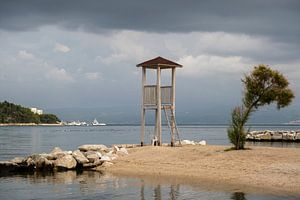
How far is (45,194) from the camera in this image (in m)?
22.8

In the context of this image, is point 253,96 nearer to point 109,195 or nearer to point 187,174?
point 187,174

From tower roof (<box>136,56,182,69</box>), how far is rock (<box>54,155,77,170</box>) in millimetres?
9150

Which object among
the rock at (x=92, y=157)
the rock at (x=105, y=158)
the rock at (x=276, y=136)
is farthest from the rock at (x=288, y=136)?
the rock at (x=92, y=157)

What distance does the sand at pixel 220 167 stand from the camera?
23.2 meters

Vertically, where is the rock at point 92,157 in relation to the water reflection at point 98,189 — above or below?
above

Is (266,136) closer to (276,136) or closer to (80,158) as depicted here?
(276,136)

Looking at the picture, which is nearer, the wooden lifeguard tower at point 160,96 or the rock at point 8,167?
the rock at point 8,167

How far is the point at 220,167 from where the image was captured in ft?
89.4

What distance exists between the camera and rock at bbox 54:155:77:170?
31.6 meters

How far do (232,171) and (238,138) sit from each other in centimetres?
628

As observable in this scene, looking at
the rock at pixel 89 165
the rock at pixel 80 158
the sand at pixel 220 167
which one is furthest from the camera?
the rock at pixel 80 158

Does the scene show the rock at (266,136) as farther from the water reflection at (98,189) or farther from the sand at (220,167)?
the water reflection at (98,189)

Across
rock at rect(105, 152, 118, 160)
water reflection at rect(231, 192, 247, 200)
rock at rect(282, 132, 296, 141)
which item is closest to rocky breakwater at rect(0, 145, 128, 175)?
rock at rect(105, 152, 118, 160)

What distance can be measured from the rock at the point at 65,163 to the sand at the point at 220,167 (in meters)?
2.56
